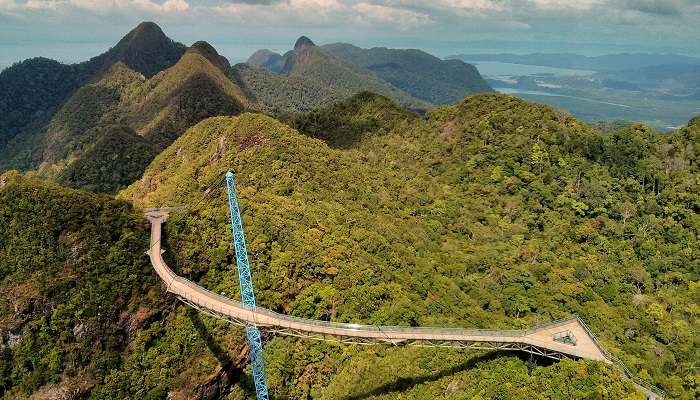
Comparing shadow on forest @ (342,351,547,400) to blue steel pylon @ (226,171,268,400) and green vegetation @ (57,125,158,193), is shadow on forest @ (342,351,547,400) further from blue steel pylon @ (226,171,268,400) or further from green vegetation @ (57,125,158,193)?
green vegetation @ (57,125,158,193)

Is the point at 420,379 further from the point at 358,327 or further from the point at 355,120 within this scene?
the point at 355,120

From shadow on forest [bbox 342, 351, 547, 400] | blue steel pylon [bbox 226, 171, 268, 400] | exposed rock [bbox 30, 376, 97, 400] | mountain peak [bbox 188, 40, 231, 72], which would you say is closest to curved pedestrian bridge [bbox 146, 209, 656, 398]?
blue steel pylon [bbox 226, 171, 268, 400]

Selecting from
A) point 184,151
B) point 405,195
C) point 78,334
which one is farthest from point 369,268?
point 184,151

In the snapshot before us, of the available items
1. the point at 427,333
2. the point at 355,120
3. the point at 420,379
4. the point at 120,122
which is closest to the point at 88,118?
the point at 120,122

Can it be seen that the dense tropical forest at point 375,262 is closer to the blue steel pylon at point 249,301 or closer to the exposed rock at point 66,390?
the exposed rock at point 66,390

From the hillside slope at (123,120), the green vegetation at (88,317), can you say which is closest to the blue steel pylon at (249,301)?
the green vegetation at (88,317)

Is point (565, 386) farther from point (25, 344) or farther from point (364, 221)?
point (25, 344)

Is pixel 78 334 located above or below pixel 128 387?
above
